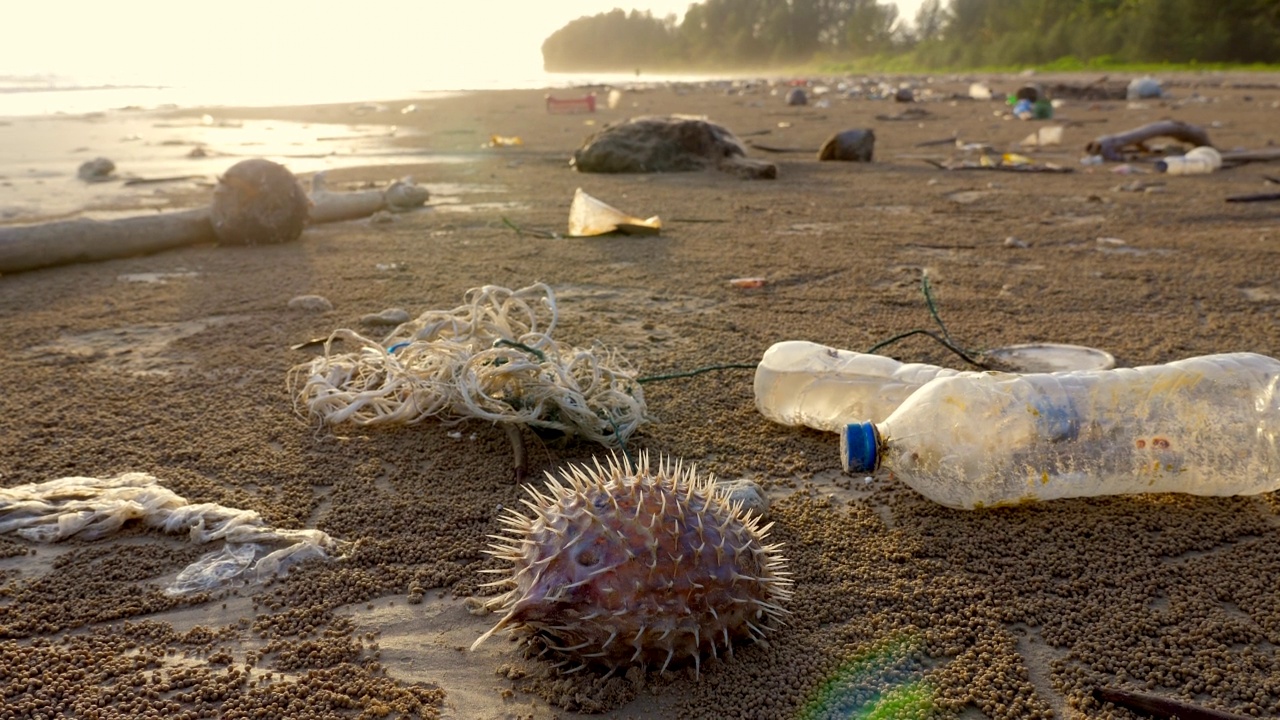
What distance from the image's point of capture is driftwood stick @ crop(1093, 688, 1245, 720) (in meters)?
1.65

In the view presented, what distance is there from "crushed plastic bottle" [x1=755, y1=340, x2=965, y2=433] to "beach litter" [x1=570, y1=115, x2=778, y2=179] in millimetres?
6770

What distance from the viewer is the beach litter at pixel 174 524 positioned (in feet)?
7.43

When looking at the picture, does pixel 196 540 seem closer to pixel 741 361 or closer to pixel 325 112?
pixel 741 361

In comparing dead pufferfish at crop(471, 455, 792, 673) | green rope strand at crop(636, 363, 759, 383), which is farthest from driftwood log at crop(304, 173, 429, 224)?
dead pufferfish at crop(471, 455, 792, 673)

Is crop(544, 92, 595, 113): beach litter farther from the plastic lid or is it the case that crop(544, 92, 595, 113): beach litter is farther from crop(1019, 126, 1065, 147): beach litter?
the plastic lid

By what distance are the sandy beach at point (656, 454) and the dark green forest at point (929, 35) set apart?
37.3 m

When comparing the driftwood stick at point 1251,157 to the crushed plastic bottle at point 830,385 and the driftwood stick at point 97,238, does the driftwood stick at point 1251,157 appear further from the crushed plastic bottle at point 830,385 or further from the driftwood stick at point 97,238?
the driftwood stick at point 97,238

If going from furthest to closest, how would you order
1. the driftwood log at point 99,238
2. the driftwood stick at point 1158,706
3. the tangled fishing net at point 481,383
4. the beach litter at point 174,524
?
the driftwood log at point 99,238 → the tangled fishing net at point 481,383 → the beach litter at point 174,524 → the driftwood stick at point 1158,706

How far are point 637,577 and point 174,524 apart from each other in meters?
1.40

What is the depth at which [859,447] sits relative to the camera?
2289mm

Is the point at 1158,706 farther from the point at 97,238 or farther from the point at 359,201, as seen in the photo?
the point at 359,201

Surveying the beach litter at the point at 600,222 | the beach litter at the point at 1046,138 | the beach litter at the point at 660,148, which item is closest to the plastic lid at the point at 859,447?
the beach litter at the point at 600,222

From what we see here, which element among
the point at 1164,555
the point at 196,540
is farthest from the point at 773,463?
the point at 196,540

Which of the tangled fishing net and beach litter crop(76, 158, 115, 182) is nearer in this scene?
the tangled fishing net
